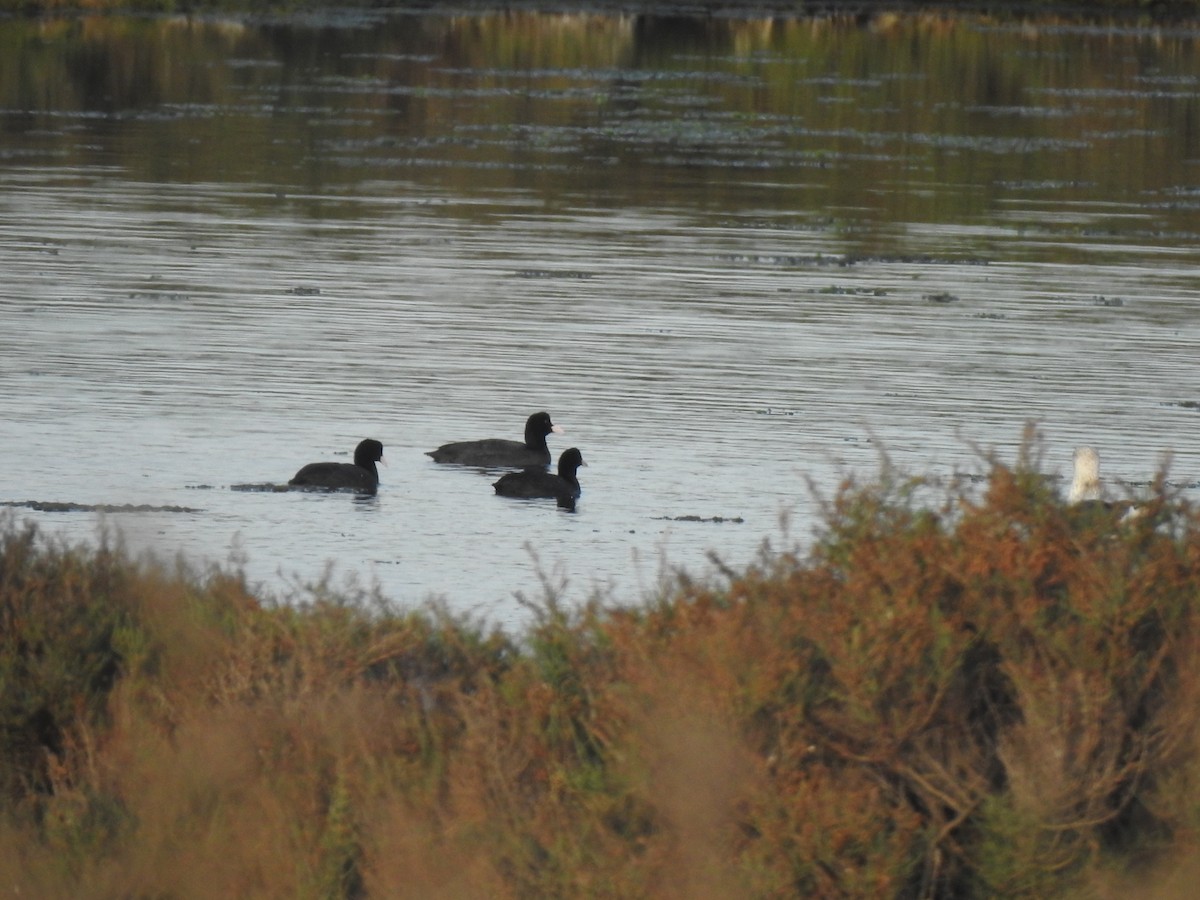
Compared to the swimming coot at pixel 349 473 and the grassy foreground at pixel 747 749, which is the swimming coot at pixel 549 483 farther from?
the grassy foreground at pixel 747 749

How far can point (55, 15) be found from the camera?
78500 mm

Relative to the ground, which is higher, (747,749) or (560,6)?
(560,6)

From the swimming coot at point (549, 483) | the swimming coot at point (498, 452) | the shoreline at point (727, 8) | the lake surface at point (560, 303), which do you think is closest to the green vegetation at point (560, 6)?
the shoreline at point (727, 8)

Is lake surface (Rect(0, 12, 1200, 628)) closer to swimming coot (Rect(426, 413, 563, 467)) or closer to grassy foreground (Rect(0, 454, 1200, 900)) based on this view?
swimming coot (Rect(426, 413, 563, 467))

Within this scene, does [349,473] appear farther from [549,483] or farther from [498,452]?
[498,452]

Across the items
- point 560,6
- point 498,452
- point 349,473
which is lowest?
point 498,452

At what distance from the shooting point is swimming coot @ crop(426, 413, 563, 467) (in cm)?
1755

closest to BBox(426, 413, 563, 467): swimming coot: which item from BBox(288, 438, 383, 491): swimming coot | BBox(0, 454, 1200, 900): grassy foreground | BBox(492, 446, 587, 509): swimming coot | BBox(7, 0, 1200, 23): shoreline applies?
BBox(492, 446, 587, 509): swimming coot

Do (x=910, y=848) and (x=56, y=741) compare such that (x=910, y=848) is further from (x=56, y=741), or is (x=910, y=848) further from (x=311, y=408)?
(x=311, y=408)

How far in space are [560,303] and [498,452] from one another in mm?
9498

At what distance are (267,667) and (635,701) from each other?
144cm

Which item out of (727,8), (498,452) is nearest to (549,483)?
(498,452)

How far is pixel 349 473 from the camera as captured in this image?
637 inches

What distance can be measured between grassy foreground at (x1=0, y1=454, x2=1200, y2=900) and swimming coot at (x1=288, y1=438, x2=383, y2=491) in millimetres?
8039
